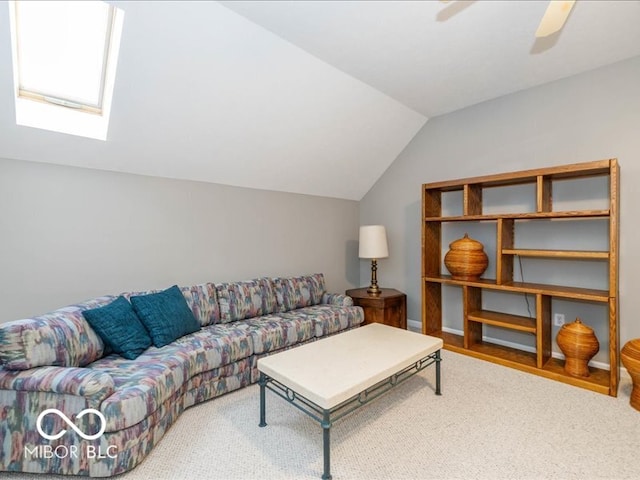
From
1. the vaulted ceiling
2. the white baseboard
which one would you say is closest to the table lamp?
the white baseboard

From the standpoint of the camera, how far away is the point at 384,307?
3.63 metres

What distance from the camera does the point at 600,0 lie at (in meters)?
1.96

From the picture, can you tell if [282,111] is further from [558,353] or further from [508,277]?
[558,353]

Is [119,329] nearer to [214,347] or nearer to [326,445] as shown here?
[214,347]

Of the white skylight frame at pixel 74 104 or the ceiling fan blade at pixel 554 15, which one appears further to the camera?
the white skylight frame at pixel 74 104

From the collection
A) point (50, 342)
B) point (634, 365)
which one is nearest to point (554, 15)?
point (634, 365)

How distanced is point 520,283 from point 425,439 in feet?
6.35

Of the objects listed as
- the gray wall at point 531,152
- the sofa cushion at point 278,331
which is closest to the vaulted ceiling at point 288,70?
the gray wall at point 531,152

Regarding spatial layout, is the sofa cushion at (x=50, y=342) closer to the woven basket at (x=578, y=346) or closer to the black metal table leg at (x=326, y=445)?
the black metal table leg at (x=326, y=445)

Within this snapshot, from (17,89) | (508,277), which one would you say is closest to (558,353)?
(508,277)

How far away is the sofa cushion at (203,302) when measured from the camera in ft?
9.19

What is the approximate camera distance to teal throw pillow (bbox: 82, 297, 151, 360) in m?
2.09

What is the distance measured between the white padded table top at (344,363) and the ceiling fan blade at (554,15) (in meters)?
1.99

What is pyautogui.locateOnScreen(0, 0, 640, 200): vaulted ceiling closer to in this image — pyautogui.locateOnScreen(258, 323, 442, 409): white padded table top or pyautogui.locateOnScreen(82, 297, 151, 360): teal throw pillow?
pyautogui.locateOnScreen(82, 297, 151, 360): teal throw pillow
